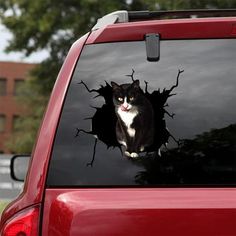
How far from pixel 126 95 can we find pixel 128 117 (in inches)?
3.7

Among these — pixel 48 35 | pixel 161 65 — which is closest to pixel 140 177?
pixel 161 65

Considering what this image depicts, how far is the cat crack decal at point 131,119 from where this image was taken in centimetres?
237

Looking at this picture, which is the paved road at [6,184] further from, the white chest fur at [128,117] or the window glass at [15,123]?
the window glass at [15,123]

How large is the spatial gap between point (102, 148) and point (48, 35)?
59.1 ft

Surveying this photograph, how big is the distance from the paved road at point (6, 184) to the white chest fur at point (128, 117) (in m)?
11.5

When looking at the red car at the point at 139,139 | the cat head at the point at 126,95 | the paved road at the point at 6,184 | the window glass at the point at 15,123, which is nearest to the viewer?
the red car at the point at 139,139

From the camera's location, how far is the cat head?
246 cm

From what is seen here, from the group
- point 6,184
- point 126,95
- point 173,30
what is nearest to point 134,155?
point 126,95

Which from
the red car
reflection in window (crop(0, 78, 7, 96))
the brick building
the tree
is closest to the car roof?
the red car

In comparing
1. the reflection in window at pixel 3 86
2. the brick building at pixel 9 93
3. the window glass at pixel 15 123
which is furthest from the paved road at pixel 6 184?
the reflection in window at pixel 3 86

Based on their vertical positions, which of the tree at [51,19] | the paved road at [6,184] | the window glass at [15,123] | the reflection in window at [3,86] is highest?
the tree at [51,19]

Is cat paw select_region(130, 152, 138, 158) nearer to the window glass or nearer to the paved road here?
the paved road

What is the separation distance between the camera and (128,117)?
8.01ft

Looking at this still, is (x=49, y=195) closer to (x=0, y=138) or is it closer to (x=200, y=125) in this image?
(x=200, y=125)
